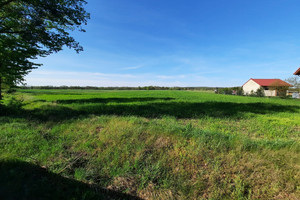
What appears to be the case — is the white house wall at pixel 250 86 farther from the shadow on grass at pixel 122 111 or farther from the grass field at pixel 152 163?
the grass field at pixel 152 163

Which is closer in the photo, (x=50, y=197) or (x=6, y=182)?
(x=6, y=182)

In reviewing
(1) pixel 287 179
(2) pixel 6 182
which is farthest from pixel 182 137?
(2) pixel 6 182

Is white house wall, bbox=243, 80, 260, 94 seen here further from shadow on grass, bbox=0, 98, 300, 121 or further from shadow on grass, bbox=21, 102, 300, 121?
shadow on grass, bbox=21, 102, 300, 121

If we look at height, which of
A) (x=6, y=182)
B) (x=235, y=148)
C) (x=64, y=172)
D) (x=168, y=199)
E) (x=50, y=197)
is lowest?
(x=168, y=199)

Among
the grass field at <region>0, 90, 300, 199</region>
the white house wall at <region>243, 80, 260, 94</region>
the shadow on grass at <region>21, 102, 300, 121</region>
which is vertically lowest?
the grass field at <region>0, 90, 300, 199</region>

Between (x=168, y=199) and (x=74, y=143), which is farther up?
(x=74, y=143)

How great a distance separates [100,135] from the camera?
16.0 feet

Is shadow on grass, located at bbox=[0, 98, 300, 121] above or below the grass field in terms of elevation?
above

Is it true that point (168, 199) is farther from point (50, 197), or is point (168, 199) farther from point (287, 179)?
point (287, 179)

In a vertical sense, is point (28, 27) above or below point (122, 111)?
above

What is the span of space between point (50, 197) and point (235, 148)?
4.61 metres

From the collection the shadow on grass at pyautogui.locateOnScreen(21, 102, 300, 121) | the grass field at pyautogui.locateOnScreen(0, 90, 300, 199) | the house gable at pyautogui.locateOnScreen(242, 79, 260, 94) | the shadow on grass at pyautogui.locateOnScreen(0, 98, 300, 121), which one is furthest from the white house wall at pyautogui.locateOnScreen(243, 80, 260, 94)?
the grass field at pyautogui.locateOnScreen(0, 90, 300, 199)

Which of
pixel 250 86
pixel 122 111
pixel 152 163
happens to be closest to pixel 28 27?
pixel 122 111

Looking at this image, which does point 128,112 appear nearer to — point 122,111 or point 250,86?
point 122,111
